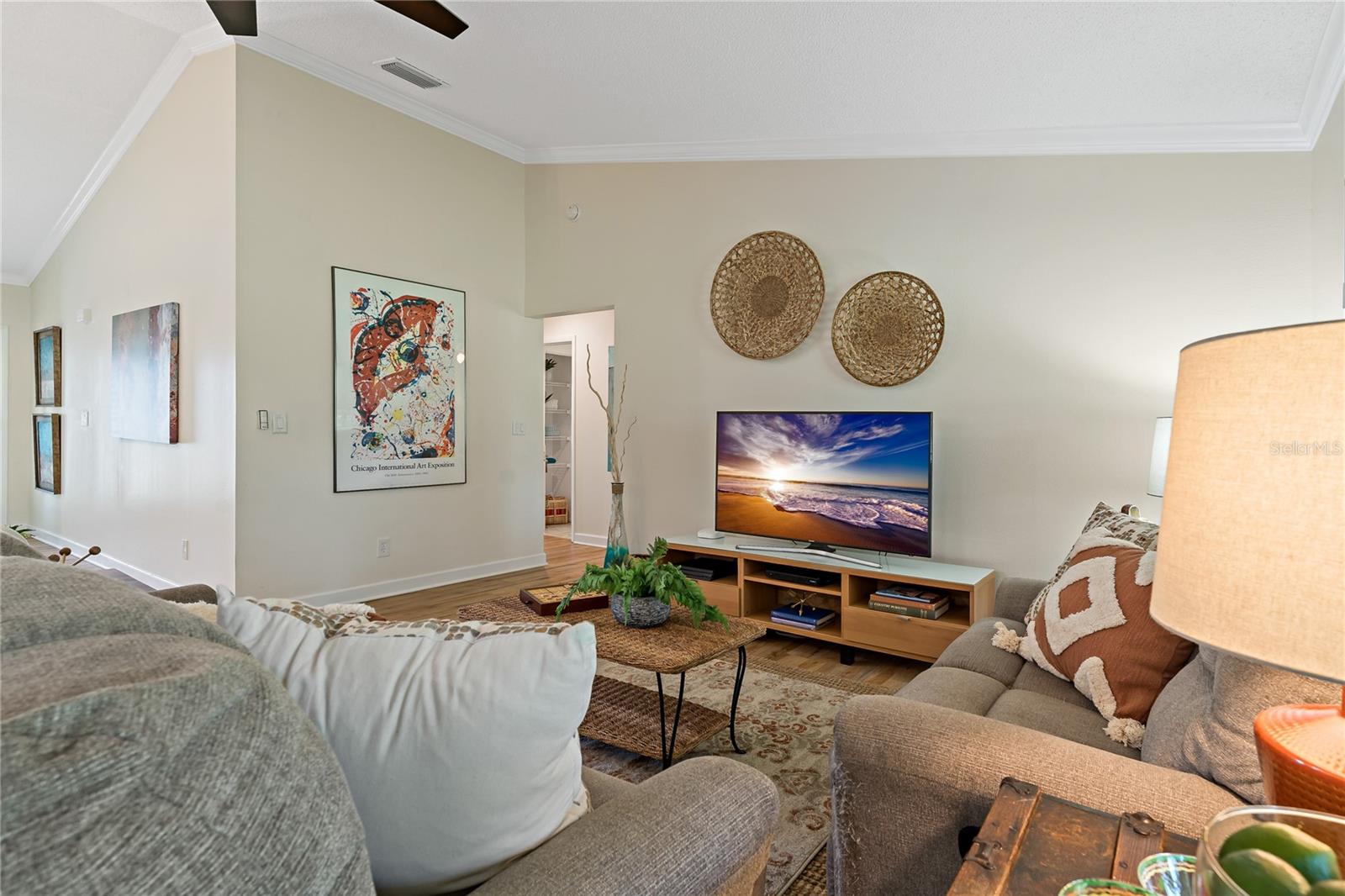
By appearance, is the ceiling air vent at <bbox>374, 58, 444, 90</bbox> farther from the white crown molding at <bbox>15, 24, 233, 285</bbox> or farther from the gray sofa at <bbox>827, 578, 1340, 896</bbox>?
the gray sofa at <bbox>827, 578, 1340, 896</bbox>

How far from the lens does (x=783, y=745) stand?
2488 mm

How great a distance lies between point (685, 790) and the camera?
103 centimetres

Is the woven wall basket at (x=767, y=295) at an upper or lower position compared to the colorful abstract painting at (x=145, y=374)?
upper

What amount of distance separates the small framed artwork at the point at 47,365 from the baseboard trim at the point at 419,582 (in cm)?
403

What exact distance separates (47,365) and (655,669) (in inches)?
285

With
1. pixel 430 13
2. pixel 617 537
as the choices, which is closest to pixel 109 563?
pixel 617 537

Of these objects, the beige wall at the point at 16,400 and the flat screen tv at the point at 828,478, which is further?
the beige wall at the point at 16,400

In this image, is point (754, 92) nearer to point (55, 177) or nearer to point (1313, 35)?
point (1313, 35)

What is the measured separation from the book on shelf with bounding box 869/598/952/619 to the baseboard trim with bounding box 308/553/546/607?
270 centimetres

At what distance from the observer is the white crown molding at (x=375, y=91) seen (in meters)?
3.88

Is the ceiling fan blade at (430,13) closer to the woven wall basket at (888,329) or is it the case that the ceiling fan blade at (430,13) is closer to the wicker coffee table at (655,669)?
the wicker coffee table at (655,669)

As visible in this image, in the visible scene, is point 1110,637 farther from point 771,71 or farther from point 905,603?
point 771,71

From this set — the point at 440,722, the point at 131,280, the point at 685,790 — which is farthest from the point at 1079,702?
the point at 131,280

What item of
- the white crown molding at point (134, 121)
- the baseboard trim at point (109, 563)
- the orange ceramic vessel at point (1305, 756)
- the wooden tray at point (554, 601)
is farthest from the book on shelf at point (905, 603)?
the white crown molding at point (134, 121)
